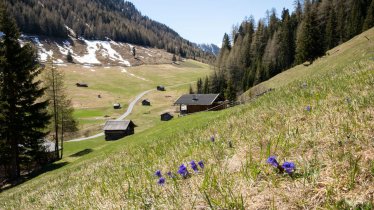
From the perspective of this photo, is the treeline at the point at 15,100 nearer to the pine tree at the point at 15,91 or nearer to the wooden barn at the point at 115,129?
the pine tree at the point at 15,91

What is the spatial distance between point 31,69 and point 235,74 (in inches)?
4246

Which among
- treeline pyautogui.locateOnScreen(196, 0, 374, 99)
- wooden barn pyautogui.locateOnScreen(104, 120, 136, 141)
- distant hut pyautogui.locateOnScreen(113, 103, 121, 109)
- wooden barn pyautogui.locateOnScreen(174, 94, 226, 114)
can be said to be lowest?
wooden barn pyautogui.locateOnScreen(104, 120, 136, 141)

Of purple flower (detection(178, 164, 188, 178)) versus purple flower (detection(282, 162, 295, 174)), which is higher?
purple flower (detection(282, 162, 295, 174))

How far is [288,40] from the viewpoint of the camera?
12081 centimetres

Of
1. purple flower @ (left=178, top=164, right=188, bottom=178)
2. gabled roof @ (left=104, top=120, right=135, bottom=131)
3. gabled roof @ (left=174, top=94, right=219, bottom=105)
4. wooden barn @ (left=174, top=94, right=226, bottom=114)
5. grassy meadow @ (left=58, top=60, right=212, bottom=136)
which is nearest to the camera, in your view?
purple flower @ (left=178, top=164, right=188, bottom=178)

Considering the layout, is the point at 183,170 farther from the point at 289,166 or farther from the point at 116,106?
the point at 116,106

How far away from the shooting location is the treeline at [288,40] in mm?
89875

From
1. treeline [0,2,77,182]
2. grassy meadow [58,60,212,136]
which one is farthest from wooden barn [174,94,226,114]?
treeline [0,2,77,182]

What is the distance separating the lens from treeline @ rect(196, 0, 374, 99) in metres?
89.9

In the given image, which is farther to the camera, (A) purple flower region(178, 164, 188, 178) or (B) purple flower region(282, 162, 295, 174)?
(A) purple flower region(178, 164, 188, 178)

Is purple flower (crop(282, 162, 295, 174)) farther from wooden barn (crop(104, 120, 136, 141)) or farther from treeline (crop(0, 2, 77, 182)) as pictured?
wooden barn (crop(104, 120, 136, 141))

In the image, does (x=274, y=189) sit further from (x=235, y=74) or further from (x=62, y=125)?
(x=235, y=74)

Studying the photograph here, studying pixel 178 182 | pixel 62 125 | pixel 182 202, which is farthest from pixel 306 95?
pixel 62 125

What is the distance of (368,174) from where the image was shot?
3205 mm
